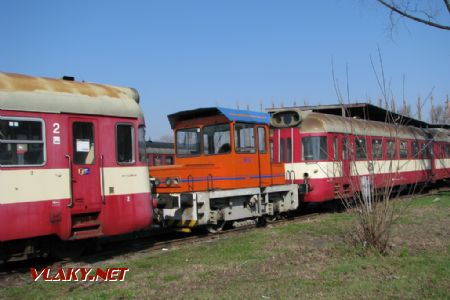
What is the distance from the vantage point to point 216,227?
11.9 metres

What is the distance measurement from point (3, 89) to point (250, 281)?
4.91 meters

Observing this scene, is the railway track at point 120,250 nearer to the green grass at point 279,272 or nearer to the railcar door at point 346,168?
the green grass at point 279,272

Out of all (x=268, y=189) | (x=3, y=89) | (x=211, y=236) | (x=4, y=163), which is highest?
(x=3, y=89)

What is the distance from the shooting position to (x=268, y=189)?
12742 millimetres

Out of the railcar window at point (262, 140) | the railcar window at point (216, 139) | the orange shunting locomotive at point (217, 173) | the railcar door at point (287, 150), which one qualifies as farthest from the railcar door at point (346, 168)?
the railcar window at point (216, 139)

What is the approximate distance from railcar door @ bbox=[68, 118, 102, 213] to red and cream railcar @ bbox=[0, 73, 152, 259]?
2 centimetres

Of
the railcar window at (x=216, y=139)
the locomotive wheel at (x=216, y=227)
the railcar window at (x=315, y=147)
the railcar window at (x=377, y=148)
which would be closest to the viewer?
the railcar window at (x=216, y=139)

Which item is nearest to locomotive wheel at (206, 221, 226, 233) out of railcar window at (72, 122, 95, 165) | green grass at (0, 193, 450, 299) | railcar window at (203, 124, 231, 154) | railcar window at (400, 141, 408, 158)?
green grass at (0, 193, 450, 299)

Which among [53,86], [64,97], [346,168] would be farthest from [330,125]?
[53,86]

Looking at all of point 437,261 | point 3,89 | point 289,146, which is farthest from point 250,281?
point 289,146

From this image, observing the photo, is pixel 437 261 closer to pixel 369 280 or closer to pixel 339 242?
pixel 369 280

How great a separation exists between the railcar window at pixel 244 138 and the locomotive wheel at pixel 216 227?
1.94 m

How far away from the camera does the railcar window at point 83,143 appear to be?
328 inches

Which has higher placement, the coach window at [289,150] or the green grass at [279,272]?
the coach window at [289,150]
